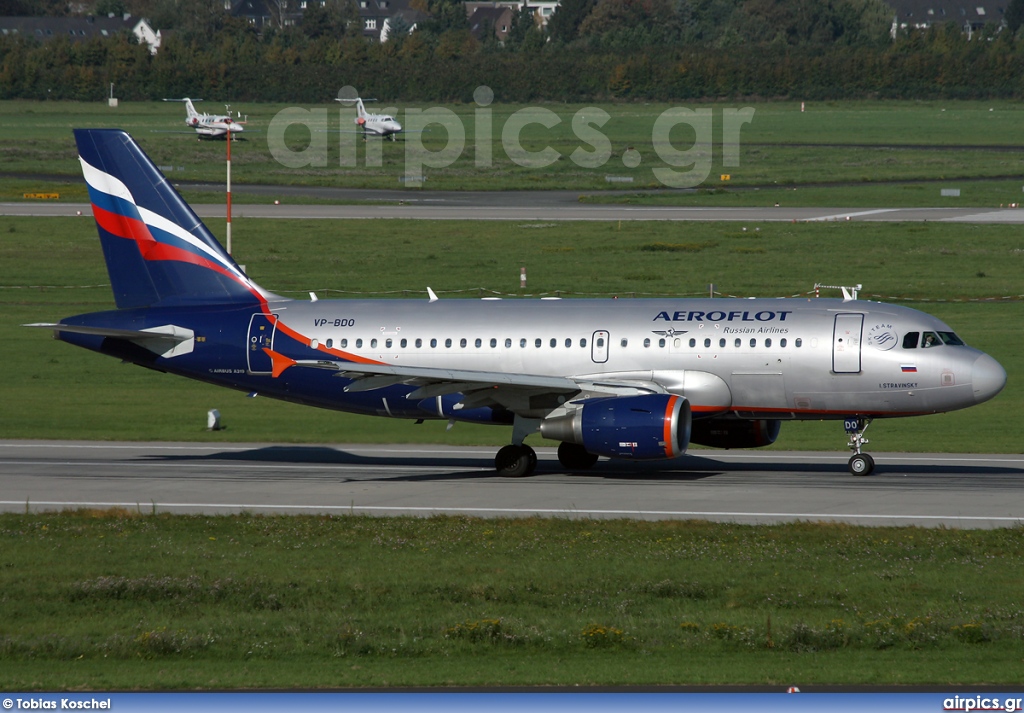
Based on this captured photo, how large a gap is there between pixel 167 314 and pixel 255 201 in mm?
65872

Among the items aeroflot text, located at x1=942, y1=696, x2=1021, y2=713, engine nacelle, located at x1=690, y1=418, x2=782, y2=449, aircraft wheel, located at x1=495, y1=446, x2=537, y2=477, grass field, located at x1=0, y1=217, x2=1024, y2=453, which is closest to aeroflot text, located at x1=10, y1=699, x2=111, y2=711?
aeroflot text, located at x1=942, y1=696, x2=1021, y2=713

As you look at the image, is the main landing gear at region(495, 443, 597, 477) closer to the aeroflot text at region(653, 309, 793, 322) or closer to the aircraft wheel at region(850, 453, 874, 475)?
the aeroflot text at region(653, 309, 793, 322)

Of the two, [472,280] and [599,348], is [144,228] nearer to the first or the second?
[599,348]

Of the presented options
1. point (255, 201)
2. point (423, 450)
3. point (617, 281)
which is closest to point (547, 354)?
point (423, 450)

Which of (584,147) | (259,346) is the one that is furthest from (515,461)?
(584,147)

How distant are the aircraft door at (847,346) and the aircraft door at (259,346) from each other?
51.0ft

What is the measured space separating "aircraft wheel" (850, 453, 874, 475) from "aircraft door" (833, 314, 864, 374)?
2.41 m

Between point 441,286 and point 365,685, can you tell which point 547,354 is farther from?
point 441,286

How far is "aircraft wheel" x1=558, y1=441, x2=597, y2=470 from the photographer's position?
3703 centimetres

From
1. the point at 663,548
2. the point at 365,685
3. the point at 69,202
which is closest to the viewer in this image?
the point at 365,685

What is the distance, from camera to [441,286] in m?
68.6

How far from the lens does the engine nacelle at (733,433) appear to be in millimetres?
35750

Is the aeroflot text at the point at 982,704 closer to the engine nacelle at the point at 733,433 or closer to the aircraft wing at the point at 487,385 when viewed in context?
the aircraft wing at the point at 487,385

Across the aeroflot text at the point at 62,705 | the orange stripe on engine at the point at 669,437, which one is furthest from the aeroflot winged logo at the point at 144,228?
the aeroflot text at the point at 62,705
